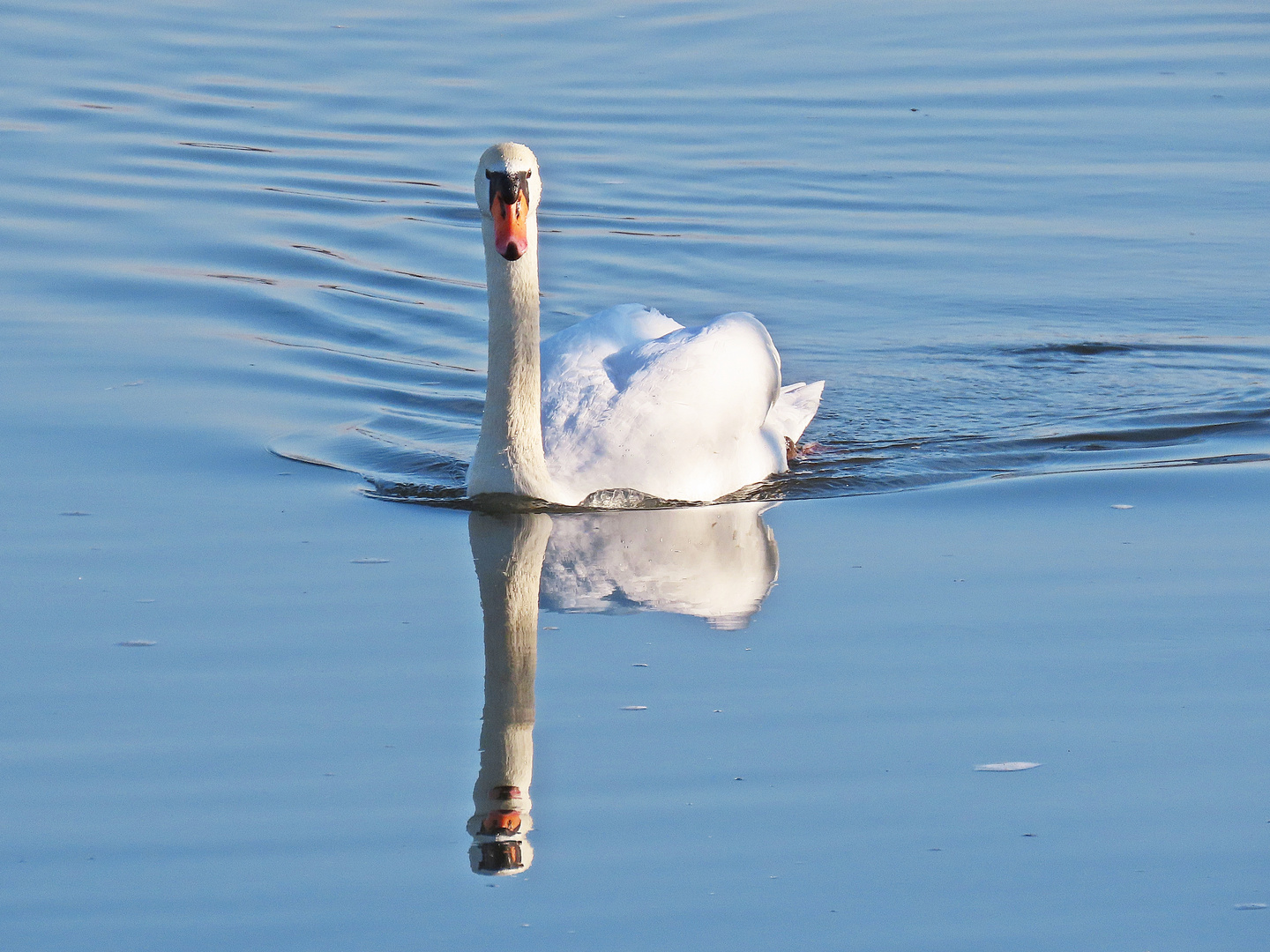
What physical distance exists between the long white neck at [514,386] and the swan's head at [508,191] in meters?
0.33

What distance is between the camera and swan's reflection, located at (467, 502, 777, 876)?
18.5ft

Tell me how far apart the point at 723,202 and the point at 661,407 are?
19.2 feet

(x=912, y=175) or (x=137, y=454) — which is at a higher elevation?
(x=912, y=175)

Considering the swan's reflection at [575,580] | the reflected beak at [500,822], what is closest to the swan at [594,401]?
the swan's reflection at [575,580]

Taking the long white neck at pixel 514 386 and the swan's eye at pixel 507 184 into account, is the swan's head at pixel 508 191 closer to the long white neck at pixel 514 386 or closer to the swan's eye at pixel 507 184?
the swan's eye at pixel 507 184

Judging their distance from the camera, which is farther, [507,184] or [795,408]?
[795,408]

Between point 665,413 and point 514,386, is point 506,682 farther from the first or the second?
point 665,413

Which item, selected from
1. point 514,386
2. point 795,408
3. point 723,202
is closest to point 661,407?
point 514,386

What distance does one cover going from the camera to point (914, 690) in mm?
5988

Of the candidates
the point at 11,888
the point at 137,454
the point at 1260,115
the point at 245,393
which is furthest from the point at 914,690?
the point at 1260,115

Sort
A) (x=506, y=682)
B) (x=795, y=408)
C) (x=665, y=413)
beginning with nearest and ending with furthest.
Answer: (x=506, y=682) → (x=665, y=413) → (x=795, y=408)

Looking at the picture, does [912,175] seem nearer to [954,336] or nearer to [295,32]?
[954,336]

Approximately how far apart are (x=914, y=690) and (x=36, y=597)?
301 centimetres

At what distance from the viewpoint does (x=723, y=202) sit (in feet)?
45.4
